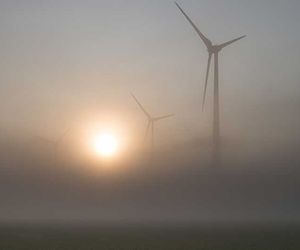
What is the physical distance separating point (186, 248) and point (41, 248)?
23.9 meters

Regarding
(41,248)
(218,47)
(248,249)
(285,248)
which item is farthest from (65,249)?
(218,47)

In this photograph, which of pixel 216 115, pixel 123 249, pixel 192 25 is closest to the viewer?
pixel 123 249

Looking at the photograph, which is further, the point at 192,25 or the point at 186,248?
the point at 192,25

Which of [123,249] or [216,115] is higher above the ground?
[216,115]

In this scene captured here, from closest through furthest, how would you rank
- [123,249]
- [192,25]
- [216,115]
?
[123,249], [216,115], [192,25]

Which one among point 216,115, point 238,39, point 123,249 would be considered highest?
point 238,39

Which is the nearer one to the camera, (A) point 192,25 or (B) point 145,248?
(B) point 145,248

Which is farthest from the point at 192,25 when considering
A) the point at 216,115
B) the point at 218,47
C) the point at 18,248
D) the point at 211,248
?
the point at 18,248

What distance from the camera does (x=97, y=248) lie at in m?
92.8

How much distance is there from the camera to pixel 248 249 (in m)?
90.9

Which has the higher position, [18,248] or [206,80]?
[206,80]

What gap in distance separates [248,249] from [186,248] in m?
10.0

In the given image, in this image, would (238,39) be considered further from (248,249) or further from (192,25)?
(248,249)

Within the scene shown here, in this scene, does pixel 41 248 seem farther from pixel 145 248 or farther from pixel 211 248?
pixel 211 248
